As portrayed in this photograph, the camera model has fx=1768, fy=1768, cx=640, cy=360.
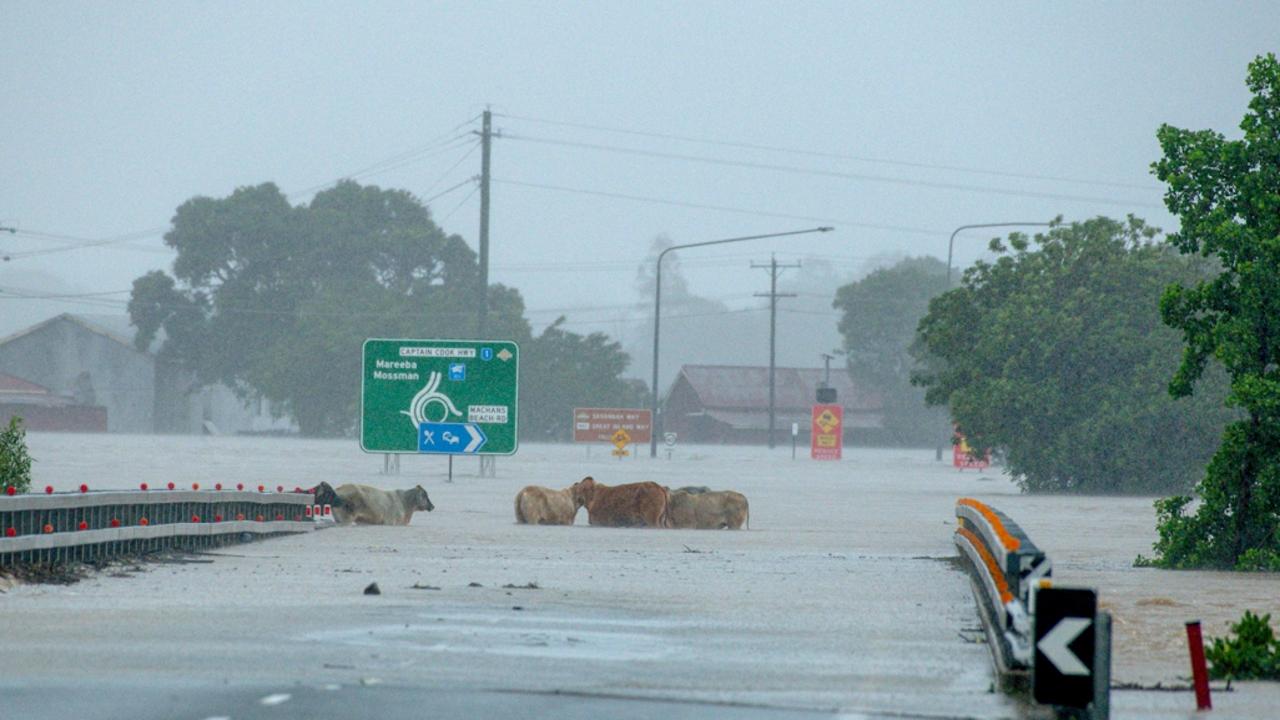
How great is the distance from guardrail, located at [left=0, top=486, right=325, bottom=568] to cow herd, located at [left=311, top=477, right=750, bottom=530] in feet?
18.4

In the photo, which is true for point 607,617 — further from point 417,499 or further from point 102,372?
point 102,372

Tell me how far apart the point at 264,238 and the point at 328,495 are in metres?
94.0

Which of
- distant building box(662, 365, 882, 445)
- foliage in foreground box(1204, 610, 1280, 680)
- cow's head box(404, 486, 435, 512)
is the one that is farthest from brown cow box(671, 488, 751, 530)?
distant building box(662, 365, 882, 445)

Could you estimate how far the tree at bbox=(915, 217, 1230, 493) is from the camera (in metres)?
52.4

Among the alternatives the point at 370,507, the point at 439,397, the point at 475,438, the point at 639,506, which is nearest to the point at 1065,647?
the point at 370,507

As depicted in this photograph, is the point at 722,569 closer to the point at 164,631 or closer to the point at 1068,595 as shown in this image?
the point at 164,631

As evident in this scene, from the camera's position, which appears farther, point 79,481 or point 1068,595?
point 79,481

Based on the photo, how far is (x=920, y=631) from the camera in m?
13.6

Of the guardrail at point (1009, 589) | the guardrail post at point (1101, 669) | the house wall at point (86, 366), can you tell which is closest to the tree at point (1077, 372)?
the guardrail at point (1009, 589)

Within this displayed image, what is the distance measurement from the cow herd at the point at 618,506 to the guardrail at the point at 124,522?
18.4 feet

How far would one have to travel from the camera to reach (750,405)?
134 m

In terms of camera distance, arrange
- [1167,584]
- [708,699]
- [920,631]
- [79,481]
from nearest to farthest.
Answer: [708,699], [920,631], [1167,584], [79,481]

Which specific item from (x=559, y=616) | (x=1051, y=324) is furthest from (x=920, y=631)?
(x=1051, y=324)

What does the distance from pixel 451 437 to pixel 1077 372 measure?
22.0 meters
